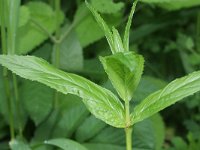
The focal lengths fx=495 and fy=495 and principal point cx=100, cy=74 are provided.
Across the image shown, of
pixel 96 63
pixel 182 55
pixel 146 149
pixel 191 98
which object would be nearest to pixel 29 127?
pixel 96 63

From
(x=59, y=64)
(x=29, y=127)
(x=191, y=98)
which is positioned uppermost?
(x=59, y=64)

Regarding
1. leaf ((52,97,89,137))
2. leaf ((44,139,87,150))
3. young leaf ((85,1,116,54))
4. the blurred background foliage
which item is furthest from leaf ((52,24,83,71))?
young leaf ((85,1,116,54))

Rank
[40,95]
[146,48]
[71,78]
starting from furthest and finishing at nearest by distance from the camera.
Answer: [146,48] < [40,95] < [71,78]

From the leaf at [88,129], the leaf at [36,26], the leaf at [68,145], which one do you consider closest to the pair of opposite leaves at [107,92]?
the leaf at [68,145]

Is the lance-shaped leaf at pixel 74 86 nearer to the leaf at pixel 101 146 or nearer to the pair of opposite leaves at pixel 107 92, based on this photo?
the pair of opposite leaves at pixel 107 92

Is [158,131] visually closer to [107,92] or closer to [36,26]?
[36,26]

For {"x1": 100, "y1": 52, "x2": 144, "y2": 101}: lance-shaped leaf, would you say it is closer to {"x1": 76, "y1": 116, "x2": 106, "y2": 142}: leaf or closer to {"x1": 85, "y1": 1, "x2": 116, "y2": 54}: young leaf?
{"x1": 85, "y1": 1, "x2": 116, "y2": 54}: young leaf

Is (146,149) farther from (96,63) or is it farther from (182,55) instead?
(182,55)
